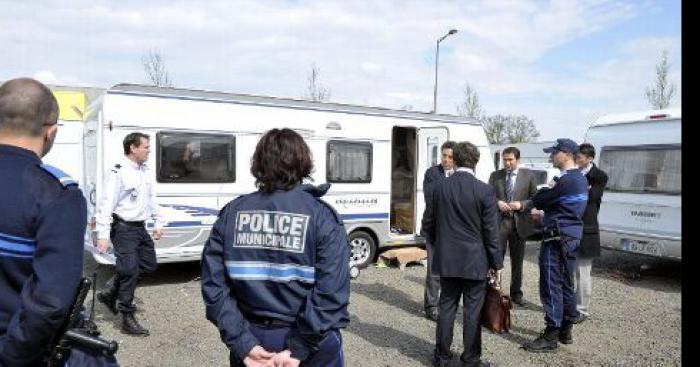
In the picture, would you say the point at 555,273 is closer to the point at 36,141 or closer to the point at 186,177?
the point at 36,141

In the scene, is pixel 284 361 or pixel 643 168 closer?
pixel 284 361

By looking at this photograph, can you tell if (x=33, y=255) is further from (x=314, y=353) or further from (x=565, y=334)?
(x=565, y=334)

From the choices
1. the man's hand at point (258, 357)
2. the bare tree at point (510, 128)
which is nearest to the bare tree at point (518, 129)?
the bare tree at point (510, 128)

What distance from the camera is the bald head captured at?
6.28 ft

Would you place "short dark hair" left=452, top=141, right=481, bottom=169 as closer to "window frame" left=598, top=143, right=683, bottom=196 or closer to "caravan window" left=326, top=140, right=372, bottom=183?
"caravan window" left=326, top=140, right=372, bottom=183

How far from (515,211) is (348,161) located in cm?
312

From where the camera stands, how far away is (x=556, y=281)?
489 cm

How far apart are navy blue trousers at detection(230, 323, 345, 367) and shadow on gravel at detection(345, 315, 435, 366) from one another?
262 cm

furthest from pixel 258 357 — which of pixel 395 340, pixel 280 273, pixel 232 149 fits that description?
pixel 232 149

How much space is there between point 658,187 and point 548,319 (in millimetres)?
4412

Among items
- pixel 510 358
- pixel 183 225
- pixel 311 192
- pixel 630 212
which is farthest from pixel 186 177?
pixel 630 212

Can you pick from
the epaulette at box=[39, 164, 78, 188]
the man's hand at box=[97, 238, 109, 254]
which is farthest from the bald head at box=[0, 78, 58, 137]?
the man's hand at box=[97, 238, 109, 254]

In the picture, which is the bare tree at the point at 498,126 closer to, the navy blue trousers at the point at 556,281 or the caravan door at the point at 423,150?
the caravan door at the point at 423,150
